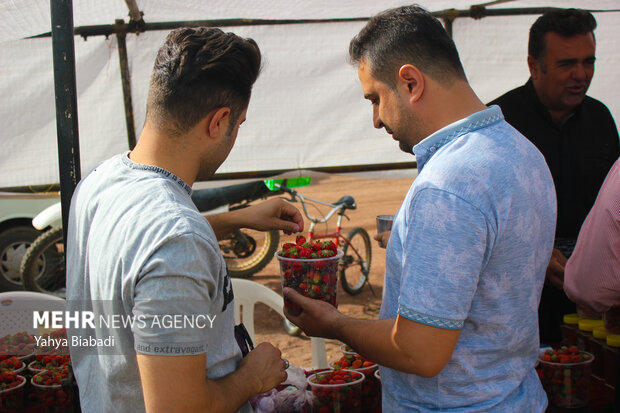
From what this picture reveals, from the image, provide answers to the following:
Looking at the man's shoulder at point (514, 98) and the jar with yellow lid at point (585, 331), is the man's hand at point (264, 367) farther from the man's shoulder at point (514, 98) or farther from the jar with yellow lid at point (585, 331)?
the man's shoulder at point (514, 98)

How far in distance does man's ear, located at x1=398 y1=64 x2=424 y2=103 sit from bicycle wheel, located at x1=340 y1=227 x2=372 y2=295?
533 centimetres

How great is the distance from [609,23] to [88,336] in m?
4.34

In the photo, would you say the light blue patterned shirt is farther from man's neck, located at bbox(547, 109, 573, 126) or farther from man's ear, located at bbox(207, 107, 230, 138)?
man's neck, located at bbox(547, 109, 573, 126)

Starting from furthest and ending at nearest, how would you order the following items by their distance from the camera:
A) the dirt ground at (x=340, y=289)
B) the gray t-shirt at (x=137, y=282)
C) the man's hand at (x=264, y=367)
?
the dirt ground at (x=340, y=289) → the man's hand at (x=264, y=367) → the gray t-shirt at (x=137, y=282)

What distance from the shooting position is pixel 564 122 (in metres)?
3.18

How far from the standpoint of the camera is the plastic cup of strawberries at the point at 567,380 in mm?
2332

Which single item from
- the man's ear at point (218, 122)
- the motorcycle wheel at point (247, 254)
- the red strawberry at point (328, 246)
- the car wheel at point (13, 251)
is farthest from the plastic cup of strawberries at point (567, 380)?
the car wheel at point (13, 251)

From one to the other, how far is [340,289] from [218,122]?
622cm

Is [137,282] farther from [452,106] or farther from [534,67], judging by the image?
[534,67]

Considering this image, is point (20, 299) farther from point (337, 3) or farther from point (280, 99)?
point (337, 3)

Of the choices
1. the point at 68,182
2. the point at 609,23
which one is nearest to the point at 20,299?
the point at 68,182

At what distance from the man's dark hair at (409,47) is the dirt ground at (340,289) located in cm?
393

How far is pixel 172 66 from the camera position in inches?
49.6

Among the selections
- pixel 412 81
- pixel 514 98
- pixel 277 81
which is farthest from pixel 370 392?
pixel 277 81
